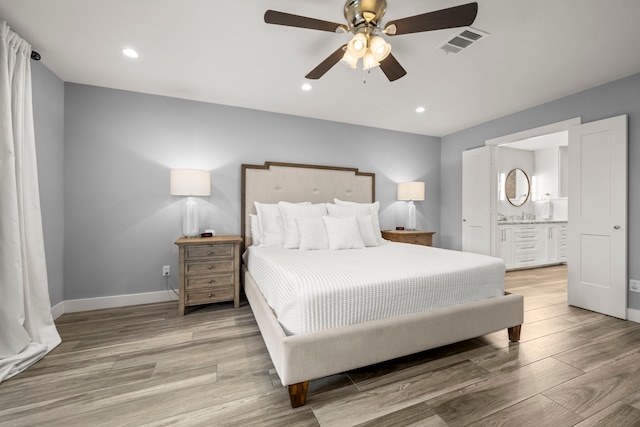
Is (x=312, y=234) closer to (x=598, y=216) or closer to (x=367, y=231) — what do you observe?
(x=367, y=231)

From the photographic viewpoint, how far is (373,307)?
1.60 m

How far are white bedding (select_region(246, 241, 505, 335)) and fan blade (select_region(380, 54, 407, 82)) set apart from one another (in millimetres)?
1445

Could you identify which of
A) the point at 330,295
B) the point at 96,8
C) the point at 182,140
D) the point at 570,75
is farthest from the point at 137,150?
the point at 570,75

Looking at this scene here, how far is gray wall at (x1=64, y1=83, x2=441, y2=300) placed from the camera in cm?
284

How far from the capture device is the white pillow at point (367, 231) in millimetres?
3055

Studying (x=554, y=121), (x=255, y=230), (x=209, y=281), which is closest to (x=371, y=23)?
(x=255, y=230)

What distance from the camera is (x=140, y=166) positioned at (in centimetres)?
306

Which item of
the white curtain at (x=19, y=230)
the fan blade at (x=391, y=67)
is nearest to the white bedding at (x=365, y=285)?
the fan blade at (x=391, y=67)

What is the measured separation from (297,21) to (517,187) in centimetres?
623

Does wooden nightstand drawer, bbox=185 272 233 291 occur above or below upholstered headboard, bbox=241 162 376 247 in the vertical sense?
below

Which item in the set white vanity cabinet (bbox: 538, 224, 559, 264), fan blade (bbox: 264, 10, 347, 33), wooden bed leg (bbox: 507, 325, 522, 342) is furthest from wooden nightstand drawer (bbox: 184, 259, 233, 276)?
white vanity cabinet (bbox: 538, 224, 559, 264)

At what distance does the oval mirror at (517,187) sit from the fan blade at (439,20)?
5.30 m

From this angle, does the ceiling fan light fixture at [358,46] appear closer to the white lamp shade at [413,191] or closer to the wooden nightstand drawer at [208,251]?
the wooden nightstand drawer at [208,251]

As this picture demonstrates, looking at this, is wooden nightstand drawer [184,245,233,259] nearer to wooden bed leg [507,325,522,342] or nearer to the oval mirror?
wooden bed leg [507,325,522,342]
